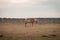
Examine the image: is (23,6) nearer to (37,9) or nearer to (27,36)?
(37,9)

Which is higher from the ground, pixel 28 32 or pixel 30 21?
pixel 30 21

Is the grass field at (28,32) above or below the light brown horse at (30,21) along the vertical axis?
below

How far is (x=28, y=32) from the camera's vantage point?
1840 mm

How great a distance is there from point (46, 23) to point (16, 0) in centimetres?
44

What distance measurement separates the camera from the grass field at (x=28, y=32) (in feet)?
5.99

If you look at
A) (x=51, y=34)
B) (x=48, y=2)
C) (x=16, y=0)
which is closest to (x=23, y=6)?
(x=16, y=0)

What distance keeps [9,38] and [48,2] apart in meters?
0.60

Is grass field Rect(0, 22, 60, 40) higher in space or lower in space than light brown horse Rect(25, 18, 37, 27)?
lower

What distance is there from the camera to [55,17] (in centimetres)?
185

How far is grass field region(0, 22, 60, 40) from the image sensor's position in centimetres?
183

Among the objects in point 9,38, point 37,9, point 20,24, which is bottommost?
point 9,38

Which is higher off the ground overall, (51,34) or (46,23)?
(46,23)

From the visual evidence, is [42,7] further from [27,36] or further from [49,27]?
[27,36]

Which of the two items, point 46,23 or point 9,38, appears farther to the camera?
point 46,23
